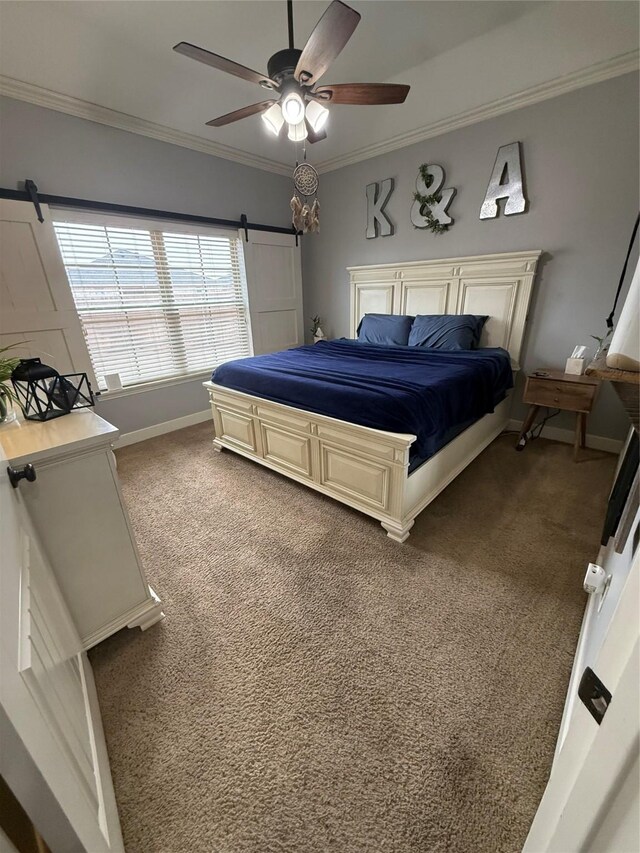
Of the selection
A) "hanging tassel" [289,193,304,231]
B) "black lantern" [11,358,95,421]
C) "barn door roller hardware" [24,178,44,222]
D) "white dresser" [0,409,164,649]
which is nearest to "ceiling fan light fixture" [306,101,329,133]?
"hanging tassel" [289,193,304,231]

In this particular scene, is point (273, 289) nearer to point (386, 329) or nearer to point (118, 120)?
point (386, 329)

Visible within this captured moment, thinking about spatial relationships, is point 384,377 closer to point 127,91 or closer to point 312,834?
point 312,834

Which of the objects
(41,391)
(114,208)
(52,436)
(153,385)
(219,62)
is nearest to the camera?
(52,436)

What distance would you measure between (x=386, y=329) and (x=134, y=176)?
2.62 metres

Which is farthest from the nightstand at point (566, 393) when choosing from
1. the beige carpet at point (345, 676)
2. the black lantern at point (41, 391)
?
the black lantern at point (41, 391)

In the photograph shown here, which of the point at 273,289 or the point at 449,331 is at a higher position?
the point at 273,289

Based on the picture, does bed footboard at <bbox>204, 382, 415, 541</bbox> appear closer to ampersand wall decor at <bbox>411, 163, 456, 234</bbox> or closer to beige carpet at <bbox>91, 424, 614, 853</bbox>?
beige carpet at <bbox>91, 424, 614, 853</bbox>

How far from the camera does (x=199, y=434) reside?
11.5 feet

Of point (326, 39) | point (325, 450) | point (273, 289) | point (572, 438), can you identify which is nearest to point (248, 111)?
point (326, 39)

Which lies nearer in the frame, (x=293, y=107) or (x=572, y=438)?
(x=293, y=107)

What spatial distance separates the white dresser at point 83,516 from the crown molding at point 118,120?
8.44 feet

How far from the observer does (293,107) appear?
5.31 feet

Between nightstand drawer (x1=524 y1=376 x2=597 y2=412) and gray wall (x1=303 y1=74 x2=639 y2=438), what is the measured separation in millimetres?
495

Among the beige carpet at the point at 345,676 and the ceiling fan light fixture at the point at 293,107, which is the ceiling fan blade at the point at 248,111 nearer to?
the ceiling fan light fixture at the point at 293,107
